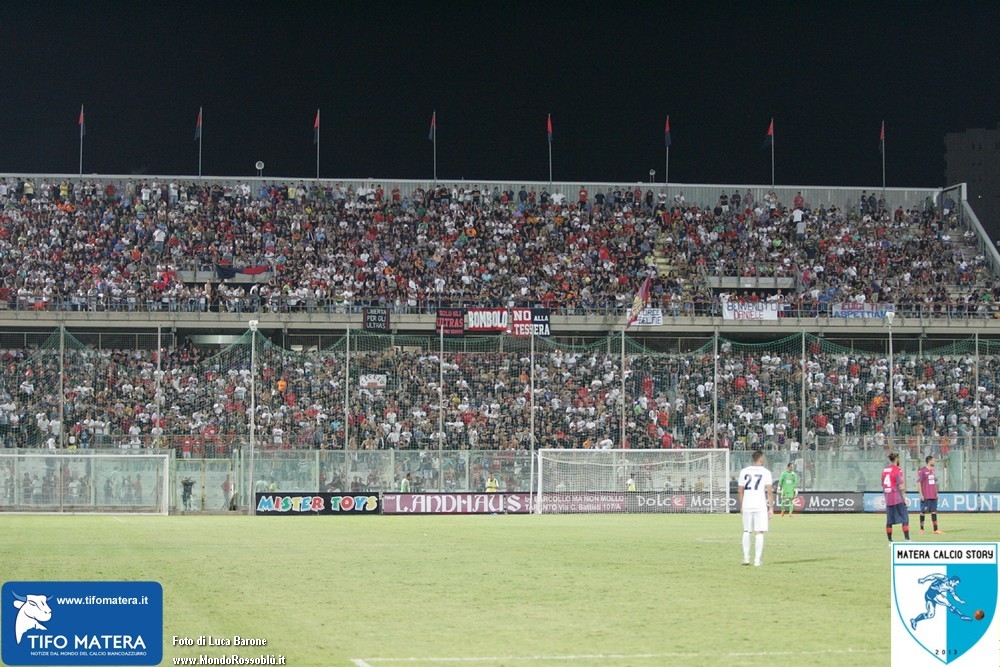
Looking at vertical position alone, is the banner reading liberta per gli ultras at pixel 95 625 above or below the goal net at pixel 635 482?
above

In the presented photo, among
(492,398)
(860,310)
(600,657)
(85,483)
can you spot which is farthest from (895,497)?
(860,310)

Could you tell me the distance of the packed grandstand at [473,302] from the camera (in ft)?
166

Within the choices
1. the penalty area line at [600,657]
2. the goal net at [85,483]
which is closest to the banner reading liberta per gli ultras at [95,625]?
the penalty area line at [600,657]

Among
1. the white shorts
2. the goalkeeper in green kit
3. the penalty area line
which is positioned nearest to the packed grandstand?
the goalkeeper in green kit

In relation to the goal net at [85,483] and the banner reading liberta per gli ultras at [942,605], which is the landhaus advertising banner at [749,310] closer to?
the goal net at [85,483]

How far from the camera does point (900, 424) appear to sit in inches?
2037

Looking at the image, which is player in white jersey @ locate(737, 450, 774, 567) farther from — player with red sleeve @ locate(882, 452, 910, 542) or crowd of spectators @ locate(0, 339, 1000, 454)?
crowd of spectators @ locate(0, 339, 1000, 454)

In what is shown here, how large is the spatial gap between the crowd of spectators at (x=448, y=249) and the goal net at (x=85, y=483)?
15.9m

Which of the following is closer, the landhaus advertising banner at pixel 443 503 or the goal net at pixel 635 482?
the landhaus advertising banner at pixel 443 503

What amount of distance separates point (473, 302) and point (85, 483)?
22.6 m

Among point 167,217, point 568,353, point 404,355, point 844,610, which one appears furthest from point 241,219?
point 844,610

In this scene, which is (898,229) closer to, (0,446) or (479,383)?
(479,383)

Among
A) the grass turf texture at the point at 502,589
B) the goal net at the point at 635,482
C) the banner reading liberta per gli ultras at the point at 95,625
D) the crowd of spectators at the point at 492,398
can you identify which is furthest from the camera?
the crowd of spectators at the point at 492,398

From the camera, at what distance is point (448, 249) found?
210ft
